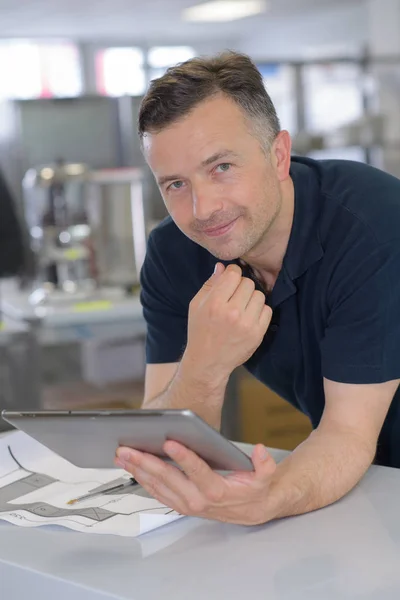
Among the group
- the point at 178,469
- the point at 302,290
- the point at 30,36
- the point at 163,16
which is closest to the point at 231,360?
the point at 302,290

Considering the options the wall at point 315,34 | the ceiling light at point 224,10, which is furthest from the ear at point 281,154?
the wall at point 315,34

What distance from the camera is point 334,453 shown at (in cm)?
123

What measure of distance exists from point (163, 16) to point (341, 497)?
1008 centimetres

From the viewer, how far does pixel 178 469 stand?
3.46 feet

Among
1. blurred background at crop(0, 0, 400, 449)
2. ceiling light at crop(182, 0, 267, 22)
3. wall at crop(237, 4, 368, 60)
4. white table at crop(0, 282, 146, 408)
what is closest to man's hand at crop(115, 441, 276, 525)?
blurred background at crop(0, 0, 400, 449)

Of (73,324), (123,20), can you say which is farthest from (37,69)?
(73,324)

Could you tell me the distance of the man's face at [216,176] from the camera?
4.32 ft

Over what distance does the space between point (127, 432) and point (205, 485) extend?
0.36ft

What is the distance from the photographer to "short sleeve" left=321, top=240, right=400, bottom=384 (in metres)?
1.28

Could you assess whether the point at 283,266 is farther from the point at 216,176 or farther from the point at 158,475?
the point at 158,475

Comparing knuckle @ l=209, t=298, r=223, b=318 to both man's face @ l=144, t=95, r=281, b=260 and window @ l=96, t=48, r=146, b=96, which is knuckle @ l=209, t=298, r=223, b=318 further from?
window @ l=96, t=48, r=146, b=96

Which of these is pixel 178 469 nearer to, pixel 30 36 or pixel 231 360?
pixel 231 360

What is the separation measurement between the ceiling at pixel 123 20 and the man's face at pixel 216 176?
833 centimetres

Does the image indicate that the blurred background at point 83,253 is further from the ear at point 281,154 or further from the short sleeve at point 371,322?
the short sleeve at point 371,322
